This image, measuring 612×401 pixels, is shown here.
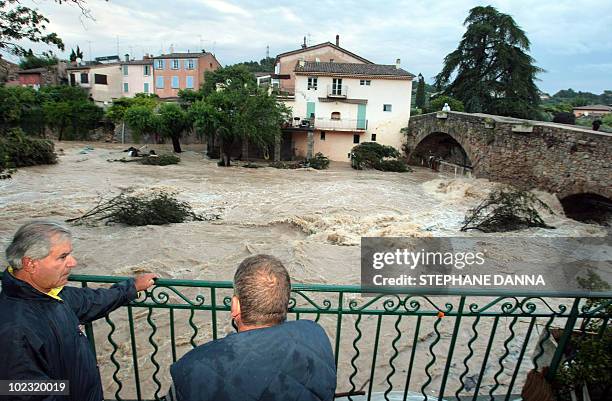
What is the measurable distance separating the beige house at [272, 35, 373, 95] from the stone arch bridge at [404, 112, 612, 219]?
51.7 ft

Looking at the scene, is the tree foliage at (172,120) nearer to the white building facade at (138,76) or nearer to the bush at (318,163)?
the bush at (318,163)

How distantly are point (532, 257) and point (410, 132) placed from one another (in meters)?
21.9

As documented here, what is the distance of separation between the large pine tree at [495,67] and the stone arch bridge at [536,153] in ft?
30.7

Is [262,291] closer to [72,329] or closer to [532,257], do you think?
[72,329]

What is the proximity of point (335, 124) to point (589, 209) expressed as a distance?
1863cm

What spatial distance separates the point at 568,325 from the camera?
2531mm

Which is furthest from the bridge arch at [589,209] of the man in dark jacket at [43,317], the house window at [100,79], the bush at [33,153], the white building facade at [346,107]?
the house window at [100,79]

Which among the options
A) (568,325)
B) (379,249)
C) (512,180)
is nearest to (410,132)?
(512,180)

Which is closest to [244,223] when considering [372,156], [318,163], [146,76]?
[318,163]

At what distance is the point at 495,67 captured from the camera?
30.9 m

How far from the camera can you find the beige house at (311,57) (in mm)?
36875

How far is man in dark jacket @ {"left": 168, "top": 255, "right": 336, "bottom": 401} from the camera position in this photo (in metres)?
1.36

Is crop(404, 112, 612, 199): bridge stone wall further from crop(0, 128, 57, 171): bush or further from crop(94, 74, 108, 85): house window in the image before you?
crop(94, 74, 108, 85): house window

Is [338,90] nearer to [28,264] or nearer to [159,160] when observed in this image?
[159,160]
